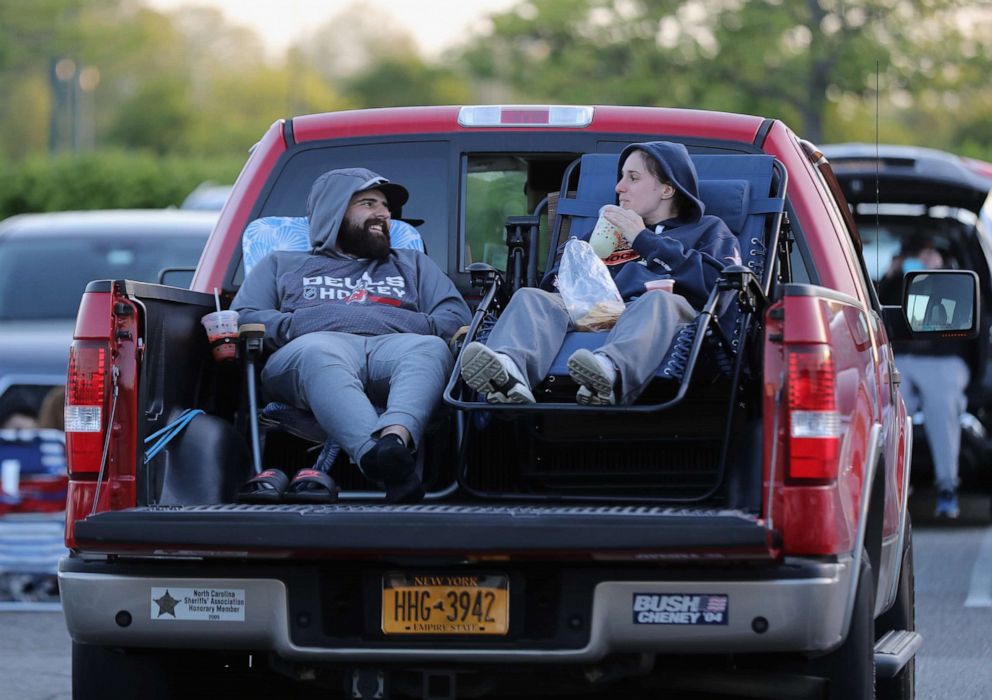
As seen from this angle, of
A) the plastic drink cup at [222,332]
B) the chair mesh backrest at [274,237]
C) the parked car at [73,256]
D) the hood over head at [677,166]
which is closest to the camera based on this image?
the plastic drink cup at [222,332]

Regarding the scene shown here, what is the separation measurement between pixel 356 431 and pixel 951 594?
4.74 m

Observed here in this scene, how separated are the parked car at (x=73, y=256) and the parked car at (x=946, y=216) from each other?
4.03 m

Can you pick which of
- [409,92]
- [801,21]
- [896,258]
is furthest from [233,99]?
[896,258]

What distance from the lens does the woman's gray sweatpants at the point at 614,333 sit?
4996mm

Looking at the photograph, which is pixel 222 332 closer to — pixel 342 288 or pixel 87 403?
pixel 342 288

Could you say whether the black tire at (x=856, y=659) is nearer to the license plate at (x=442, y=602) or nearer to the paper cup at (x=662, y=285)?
the license plate at (x=442, y=602)

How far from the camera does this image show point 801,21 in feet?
106

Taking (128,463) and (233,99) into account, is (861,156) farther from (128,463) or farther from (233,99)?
(233,99)

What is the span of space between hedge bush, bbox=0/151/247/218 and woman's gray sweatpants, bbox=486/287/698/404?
35774mm

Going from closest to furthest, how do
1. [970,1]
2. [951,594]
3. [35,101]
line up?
1. [951,594]
2. [970,1]
3. [35,101]

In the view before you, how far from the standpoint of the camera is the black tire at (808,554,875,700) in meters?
4.45

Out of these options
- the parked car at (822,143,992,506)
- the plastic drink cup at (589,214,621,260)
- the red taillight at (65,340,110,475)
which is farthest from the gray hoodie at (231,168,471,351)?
the parked car at (822,143,992,506)

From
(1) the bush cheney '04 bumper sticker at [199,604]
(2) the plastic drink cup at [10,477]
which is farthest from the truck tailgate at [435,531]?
(2) the plastic drink cup at [10,477]

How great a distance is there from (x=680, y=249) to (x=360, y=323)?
1.03m
